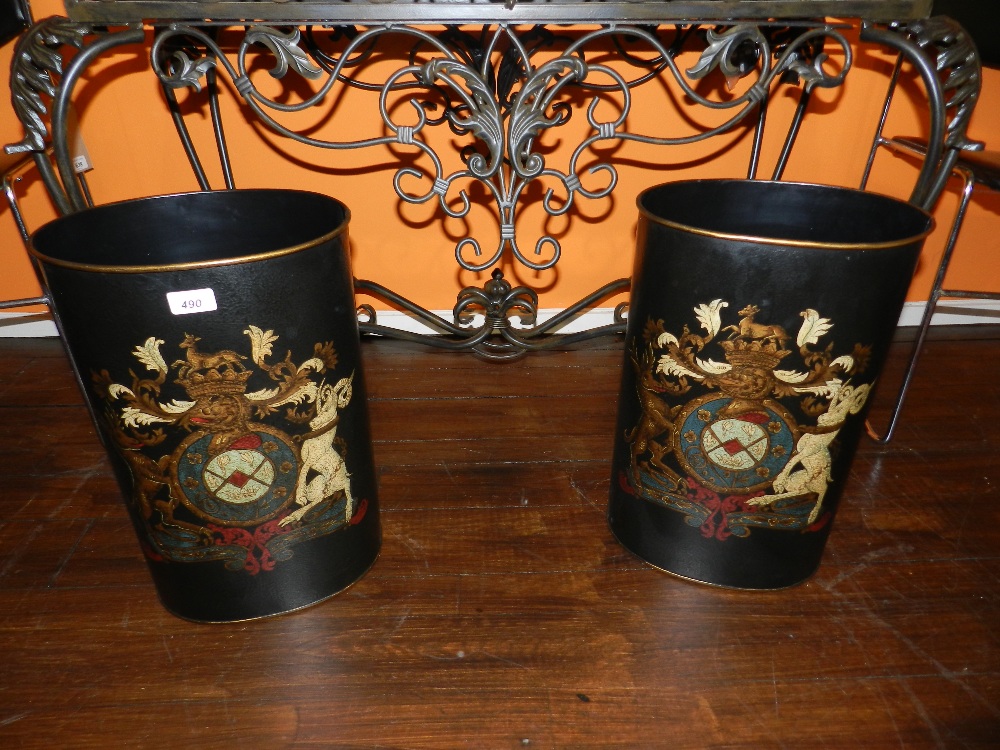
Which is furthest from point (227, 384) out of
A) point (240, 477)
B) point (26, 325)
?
point (26, 325)

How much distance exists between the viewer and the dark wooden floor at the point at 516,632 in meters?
0.77

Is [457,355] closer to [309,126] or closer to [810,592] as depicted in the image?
[309,126]

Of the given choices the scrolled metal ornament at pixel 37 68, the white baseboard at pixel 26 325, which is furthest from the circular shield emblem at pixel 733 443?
the white baseboard at pixel 26 325

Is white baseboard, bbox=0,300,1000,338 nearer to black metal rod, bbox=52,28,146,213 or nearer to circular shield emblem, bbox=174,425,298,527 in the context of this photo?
black metal rod, bbox=52,28,146,213

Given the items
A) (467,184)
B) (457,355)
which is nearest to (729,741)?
(457,355)

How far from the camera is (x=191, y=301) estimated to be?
682 mm

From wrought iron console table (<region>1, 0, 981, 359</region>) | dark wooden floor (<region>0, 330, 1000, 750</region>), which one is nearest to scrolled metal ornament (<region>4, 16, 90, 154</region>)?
wrought iron console table (<region>1, 0, 981, 359</region>)

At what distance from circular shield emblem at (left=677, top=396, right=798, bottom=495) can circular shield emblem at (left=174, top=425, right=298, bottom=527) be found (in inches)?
17.7

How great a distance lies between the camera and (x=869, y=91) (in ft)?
4.64

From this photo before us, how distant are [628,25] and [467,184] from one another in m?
0.46

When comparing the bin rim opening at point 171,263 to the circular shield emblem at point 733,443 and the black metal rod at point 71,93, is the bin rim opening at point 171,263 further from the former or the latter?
the circular shield emblem at point 733,443

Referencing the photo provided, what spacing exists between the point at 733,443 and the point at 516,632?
0.34 meters

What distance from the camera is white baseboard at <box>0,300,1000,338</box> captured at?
1.59 meters

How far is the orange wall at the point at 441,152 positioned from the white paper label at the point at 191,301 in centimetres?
81
